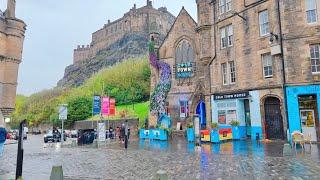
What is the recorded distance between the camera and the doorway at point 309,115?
21.7 m

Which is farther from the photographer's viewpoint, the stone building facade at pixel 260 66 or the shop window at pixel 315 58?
the stone building facade at pixel 260 66

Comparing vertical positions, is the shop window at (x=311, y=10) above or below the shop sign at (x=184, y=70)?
above

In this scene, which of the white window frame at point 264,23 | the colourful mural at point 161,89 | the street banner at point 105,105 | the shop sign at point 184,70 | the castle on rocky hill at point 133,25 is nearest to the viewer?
the white window frame at point 264,23

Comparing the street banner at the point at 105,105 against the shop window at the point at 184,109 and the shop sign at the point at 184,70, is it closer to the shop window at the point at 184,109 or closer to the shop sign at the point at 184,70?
the shop window at the point at 184,109

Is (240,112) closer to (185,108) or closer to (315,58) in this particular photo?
(315,58)

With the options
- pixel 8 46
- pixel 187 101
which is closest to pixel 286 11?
pixel 187 101

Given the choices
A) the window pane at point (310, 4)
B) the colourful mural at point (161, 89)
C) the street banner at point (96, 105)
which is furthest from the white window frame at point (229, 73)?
the street banner at point (96, 105)

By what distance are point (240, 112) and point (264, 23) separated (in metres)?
7.68

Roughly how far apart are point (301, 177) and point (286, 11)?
16797mm

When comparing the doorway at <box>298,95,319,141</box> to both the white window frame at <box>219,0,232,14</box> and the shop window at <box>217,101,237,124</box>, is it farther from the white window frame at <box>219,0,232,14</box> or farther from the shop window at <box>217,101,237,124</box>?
the white window frame at <box>219,0,232,14</box>

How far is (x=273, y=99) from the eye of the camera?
2394cm

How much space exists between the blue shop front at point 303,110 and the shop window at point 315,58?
1272 millimetres

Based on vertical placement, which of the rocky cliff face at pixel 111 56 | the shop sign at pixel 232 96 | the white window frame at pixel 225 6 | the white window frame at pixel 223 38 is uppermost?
the rocky cliff face at pixel 111 56

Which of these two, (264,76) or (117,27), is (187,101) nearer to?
(264,76)
